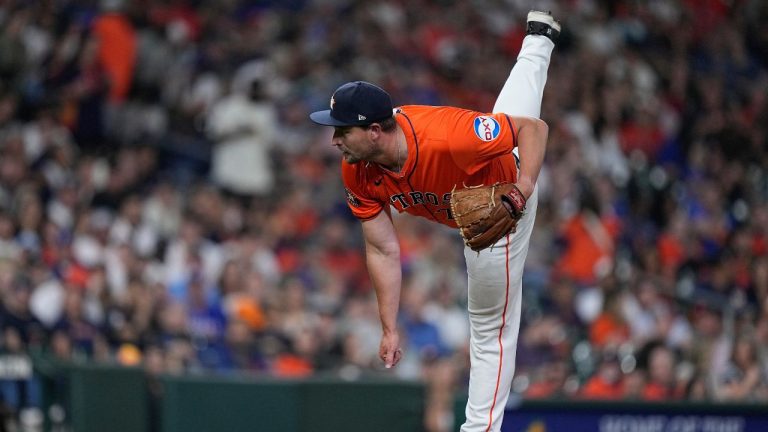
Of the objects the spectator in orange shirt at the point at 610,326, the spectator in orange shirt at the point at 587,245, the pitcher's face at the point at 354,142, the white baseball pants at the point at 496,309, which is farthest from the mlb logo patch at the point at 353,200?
the spectator in orange shirt at the point at 587,245

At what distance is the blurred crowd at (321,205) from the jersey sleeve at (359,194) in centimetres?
279

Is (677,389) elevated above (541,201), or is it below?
below

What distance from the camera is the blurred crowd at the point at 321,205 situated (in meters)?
9.48

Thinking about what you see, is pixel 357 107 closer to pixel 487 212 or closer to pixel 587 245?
pixel 487 212

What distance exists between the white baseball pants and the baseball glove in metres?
0.40

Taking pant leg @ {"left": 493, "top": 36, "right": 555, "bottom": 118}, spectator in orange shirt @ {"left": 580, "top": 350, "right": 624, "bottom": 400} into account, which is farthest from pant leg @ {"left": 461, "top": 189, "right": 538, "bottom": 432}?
spectator in orange shirt @ {"left": 580, "top": 350, "right": 624, "bottom": 400}

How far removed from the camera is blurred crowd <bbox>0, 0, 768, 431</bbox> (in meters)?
9.48

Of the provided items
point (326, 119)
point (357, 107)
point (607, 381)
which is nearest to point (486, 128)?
point (357, 107)

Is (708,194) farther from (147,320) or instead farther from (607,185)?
(147,320)

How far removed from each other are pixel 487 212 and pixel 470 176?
39 centimetres

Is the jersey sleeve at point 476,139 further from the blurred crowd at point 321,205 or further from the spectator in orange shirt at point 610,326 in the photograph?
the spectator in orange shirt at point 610,326

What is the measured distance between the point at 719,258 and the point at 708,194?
1.47 metres

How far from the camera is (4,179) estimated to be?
414 inches

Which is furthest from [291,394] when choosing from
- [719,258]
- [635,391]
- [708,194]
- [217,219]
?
[708,194]
